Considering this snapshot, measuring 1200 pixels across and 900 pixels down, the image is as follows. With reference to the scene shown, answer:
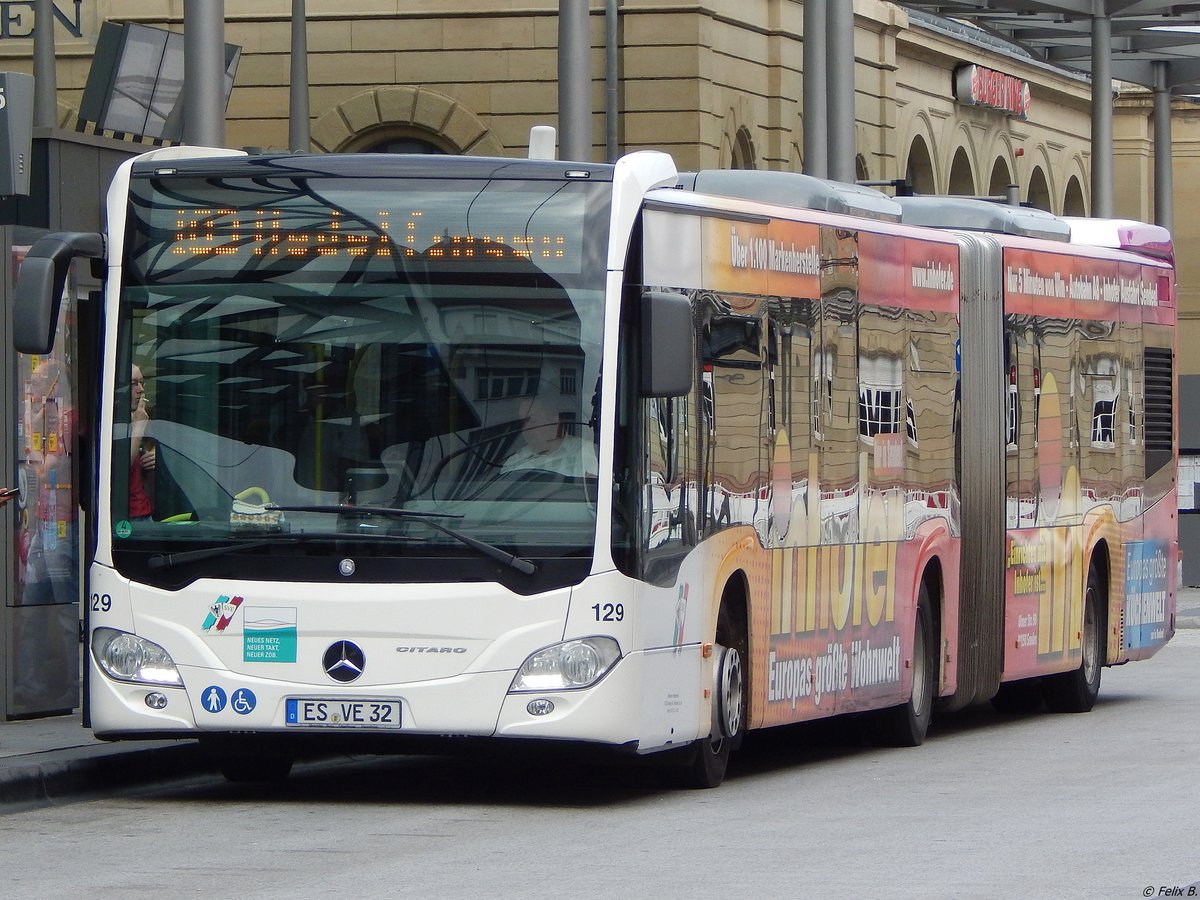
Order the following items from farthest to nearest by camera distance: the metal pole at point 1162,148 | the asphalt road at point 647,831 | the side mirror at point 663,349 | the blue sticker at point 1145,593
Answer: the metal pole at point 1162,148 < the blue sticker at point 1145,593 < the side mirror at point 663,349 < the asphalt road at point 647,831

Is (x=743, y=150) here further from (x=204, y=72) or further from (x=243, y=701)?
(x=243, y=701)

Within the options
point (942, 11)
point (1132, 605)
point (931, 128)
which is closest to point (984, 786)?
point (1132, 605)

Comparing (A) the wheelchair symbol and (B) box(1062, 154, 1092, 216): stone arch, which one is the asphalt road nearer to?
(A) the wheelchair symbol

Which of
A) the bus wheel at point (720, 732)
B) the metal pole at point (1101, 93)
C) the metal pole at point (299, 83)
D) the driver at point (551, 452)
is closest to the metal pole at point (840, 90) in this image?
the metal pole at point (299, 83)

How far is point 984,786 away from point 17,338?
4.66 m

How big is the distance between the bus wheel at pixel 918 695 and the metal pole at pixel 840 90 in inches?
376

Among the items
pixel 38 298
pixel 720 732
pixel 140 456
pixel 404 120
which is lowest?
pixel 720 732

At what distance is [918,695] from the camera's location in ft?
49.3

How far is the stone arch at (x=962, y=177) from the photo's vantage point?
170ft

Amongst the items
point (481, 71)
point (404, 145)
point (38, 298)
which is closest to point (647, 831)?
point (38, 298)

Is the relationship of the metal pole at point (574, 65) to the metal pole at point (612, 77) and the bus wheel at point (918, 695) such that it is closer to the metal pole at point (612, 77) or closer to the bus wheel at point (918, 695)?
the bus wheel at point (918, 695)

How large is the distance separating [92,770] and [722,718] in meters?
2.72

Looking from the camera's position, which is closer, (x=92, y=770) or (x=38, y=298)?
(x=38, y=298)

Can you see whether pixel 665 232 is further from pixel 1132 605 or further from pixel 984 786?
pixel 1132 605
